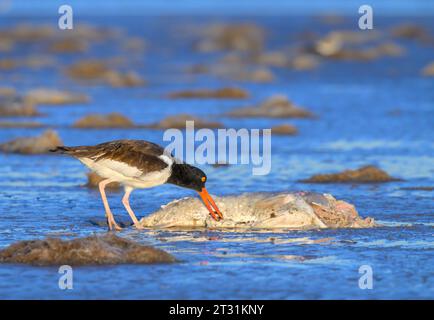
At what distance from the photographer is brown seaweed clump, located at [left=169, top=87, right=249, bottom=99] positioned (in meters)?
29.2

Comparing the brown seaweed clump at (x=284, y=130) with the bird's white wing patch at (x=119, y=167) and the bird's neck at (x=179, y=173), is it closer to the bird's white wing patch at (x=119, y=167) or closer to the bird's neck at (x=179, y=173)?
the bird's neck at (x=179, y=173)

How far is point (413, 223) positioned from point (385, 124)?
10.8 metres

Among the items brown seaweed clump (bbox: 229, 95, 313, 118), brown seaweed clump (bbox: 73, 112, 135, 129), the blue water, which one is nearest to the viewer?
the blue water

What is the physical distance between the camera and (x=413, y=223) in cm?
1269

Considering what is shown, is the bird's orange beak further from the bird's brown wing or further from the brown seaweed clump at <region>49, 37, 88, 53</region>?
the brown seaweed clump at <region>49, 37, 88, 53</region>

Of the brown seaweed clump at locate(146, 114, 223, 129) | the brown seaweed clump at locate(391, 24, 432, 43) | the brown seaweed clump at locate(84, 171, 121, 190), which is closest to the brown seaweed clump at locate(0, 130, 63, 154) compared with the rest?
the brown seaweed clump at locate(84, 171, 121, 190)

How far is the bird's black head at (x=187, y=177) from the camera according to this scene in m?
12.7

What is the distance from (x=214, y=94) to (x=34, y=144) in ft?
36.6

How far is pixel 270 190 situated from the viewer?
50.4ft

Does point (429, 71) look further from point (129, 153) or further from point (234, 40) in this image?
point (129, 153)

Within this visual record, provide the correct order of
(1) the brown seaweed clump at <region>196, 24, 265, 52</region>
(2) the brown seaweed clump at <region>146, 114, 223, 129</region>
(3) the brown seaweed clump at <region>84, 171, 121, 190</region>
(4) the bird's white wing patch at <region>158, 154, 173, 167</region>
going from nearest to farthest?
(4) the bird's white wing patch at <region>158, 154, 173, 167</region> → (3) the brown seaweed clump at <region>84, 171, 121, 190</region> → (2) the brown seaweed clump at <region>146, 114, 223, 129</region> → (1) the brown seaweed clump at <region>196, 24, 265, 52</region>

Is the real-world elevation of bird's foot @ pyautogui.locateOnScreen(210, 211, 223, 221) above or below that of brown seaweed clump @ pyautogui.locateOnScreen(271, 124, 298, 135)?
below
